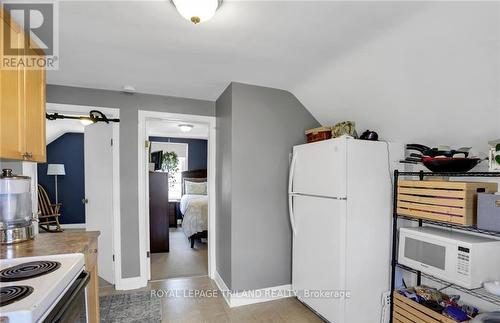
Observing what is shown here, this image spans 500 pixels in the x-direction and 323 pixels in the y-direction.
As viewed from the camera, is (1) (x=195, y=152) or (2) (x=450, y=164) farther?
(1) (x=195, y=152)

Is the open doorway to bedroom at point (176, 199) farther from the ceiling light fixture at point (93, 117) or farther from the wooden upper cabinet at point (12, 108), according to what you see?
the wooden upper cabinet at point (12, 108)

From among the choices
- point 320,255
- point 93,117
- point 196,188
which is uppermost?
point 93,117

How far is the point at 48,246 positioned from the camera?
5.28ft

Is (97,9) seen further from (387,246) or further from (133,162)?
(387,246)

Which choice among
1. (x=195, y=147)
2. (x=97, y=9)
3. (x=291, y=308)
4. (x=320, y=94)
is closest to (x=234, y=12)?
(x=97, y=9)

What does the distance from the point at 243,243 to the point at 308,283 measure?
0.75 meters

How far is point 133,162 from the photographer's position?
3.05m

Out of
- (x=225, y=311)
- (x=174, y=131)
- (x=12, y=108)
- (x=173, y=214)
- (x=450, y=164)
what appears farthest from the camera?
(x=173, y=214)

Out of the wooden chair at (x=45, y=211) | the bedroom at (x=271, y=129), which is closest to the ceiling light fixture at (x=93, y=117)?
the bedroom at (x=271, y=129)

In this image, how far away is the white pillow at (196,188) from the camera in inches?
247

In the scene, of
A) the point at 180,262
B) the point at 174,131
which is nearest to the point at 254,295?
the point at 180,262

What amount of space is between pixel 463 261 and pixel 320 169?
1.15 meters

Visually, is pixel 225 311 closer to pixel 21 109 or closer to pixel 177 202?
pixel 21 109

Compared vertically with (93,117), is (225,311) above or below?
below
